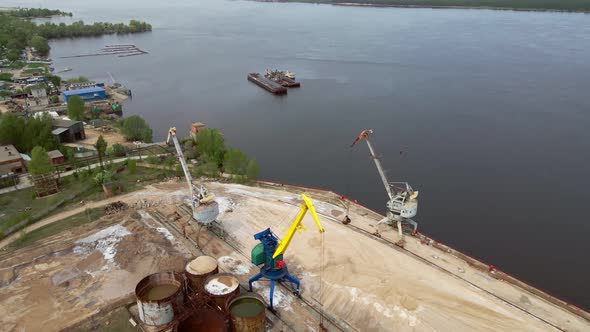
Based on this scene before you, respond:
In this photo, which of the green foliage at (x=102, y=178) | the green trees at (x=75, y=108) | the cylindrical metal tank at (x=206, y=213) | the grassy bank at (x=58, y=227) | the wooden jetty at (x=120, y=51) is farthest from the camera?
the wooden jetty at (x=120, y=51)

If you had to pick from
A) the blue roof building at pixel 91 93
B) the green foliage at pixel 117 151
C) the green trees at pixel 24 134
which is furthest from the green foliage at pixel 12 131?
the blue roof building at pixel 91 93

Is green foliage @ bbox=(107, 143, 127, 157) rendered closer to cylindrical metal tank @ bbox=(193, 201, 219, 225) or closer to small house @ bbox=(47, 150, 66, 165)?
small house @ bbox=(47, 150, 66, 165)

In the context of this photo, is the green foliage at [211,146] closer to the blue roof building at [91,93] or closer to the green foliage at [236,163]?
the green foliage at [236,163]

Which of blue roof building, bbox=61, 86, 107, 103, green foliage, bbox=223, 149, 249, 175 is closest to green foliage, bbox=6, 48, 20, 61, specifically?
blue roof building, bbox=61, 86, 107, 103

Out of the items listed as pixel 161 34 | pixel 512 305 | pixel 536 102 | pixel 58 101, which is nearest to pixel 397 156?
pixel 512 305

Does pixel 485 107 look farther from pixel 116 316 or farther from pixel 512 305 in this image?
pixel 116 316

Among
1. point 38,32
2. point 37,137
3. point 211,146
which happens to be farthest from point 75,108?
point 38,32

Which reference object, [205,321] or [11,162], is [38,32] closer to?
[11,162]
